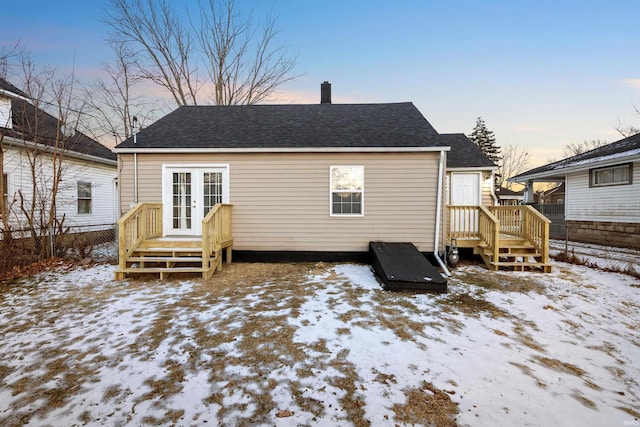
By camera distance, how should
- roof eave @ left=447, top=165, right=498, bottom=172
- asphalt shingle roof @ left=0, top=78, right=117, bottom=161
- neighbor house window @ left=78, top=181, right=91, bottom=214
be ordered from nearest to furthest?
asphalt shingle roof @ left=0, top=78, right=117, bottom=161 → roof eave @ left=447, top=165, right=498, bottom=172 → neighbor house window @ left=78, top=181, right=91, bottom=214

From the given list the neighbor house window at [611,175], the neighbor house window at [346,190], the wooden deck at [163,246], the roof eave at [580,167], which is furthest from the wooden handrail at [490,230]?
the neighbor house window at [611,175]

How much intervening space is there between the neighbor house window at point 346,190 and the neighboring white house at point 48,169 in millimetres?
6428

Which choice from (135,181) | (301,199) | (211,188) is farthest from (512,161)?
(135,181)

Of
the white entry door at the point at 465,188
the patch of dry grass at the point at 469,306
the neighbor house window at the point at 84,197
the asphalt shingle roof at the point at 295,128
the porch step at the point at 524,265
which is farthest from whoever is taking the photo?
the neighbor house window at the point at 84,197

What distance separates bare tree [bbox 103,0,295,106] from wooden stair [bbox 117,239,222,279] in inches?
536

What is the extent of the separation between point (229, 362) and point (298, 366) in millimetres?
691

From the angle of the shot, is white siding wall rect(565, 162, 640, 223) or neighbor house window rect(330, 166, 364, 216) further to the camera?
white siding wall rect(565, 162, 640, 223)

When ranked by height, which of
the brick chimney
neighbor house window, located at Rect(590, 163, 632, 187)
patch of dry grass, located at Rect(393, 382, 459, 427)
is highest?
the brick chimney

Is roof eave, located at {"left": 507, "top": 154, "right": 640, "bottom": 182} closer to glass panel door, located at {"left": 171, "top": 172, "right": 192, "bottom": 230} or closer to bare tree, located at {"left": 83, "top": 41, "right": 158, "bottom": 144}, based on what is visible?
glass panel door, located at {"left": 171, "top": 172, "right": 192, "bottom": 230}

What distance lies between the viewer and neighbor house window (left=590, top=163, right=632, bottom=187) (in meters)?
10.3

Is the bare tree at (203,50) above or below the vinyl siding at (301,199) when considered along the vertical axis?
above

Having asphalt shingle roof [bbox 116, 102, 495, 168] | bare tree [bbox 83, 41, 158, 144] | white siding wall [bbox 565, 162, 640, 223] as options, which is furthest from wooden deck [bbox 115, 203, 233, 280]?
white siding wall [bbox 565, 162, 640, 223]

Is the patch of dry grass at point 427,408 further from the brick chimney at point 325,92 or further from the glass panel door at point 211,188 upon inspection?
the brick chimney at point 325,92

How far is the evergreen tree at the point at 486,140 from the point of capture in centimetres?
3725
